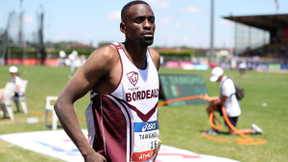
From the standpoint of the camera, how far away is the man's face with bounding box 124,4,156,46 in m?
2.40

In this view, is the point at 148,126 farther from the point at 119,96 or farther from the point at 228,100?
the point at 228,100

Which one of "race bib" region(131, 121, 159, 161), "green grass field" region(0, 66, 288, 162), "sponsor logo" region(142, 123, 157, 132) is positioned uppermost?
"sponsor logo" region(142, 123, 157, 132)

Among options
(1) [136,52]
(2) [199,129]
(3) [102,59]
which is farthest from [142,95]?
(2) [199,129]

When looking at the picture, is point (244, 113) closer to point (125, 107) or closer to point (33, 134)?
point (33, 134)

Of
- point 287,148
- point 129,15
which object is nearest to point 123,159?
point 129,15

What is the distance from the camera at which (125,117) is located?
7.95 feet

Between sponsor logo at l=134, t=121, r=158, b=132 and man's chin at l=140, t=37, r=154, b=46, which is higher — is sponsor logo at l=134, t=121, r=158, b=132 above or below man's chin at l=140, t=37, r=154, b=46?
below

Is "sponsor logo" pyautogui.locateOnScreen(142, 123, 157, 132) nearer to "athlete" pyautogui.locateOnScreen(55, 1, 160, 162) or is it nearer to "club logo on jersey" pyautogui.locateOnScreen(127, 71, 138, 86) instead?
"athlete" pyautogui.locateOnScreen(55, 1, 160, 162)

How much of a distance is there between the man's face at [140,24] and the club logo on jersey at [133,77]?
0.68 ft

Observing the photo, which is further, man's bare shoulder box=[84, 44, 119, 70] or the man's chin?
the man's chin

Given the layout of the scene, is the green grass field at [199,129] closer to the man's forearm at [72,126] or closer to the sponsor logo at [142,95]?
the sponsor logo at [142,95]

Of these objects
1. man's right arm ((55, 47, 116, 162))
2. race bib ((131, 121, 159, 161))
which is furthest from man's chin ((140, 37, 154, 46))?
race bib ((131, 121, 159, 161))

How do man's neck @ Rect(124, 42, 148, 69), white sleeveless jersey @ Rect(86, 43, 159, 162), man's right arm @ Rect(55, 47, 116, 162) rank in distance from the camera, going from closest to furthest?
man's right arm @ Rect(55, 47, 116, 162)
white sleeveless jersey @ Rect(86, 43, 159, 162)
man's neck @ Rect(124, 42, 148, 69)

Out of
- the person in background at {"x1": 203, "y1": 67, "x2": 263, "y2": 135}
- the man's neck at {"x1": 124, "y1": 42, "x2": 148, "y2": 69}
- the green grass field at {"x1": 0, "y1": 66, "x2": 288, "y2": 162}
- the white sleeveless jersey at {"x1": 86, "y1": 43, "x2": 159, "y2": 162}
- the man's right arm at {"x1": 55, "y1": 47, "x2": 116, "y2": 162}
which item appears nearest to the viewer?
the man's right arm at {"x1": 55, "y1": 47, "x2": 116, "y2": 162}
